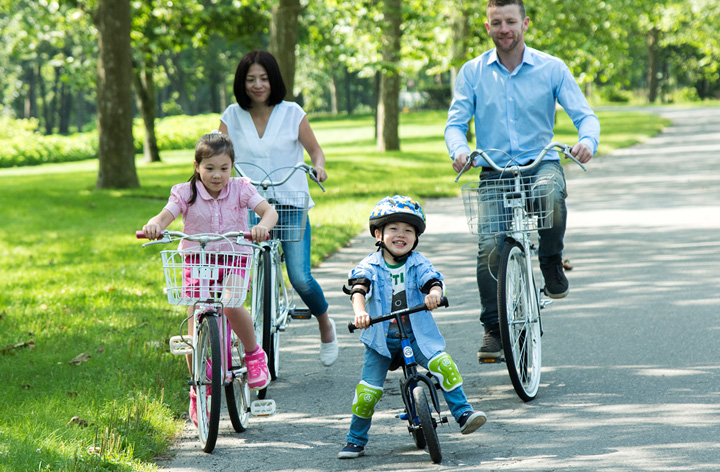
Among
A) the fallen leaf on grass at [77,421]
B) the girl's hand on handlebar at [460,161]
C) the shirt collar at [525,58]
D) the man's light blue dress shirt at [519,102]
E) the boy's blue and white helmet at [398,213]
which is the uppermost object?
the shirt collar at [525,58]

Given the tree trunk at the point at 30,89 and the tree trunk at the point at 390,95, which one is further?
the tree trunk at the point at 30,89

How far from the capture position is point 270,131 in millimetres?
5871

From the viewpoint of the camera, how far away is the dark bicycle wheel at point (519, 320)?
494cm

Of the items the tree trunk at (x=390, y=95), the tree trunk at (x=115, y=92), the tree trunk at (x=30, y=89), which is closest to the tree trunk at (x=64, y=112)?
the tree trunk at (x=30, y=89)

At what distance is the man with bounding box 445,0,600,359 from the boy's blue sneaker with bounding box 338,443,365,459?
1.26m

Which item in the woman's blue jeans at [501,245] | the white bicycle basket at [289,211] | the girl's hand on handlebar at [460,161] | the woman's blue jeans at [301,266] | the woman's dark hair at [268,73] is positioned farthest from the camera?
the woman's blue jeans at [301,266]

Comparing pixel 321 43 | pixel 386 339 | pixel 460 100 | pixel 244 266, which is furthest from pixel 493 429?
pixel 321 43

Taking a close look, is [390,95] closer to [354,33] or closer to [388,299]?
[354,33]

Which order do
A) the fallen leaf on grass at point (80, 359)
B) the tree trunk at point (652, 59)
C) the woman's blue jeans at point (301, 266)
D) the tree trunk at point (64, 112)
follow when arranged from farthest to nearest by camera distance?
the tree trunk at point (64, 112) < the tree trunk at point (652, 59) < the fallen leaf on grass at point (80, 359) < the woman's blue jeans at point (301, 266)

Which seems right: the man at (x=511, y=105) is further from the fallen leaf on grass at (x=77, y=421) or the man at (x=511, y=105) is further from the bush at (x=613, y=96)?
the bush at (x=613, y=96)

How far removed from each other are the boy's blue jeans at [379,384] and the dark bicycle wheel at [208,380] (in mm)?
668

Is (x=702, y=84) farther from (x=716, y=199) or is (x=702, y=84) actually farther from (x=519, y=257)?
(x=519, y=257)

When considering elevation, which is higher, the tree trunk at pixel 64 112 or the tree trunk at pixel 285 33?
the tree trunk at pixel 285 33

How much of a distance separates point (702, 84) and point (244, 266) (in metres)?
72.8
